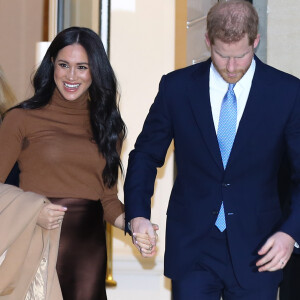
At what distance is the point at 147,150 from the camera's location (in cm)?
400

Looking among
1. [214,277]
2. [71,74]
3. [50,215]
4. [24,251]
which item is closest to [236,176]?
[214,277]

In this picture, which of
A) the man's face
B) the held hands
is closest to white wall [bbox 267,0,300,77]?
the man's face

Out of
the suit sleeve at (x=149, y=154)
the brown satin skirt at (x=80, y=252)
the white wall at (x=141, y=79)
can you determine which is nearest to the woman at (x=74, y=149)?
the brown satin skirt at (x=80, y=252)

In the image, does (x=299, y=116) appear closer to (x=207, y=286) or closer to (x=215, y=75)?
(x=215, y=75)

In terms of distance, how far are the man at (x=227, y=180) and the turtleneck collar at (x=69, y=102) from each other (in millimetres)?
843

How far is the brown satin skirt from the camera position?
444 cm

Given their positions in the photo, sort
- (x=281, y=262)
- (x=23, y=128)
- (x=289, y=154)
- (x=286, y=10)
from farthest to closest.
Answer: (x=286, y=10)
(x=23, y=128)
(x=289, y=154)
(x=281, y=262)

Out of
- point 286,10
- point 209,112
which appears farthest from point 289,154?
point 286,10

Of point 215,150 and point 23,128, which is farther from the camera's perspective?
point 23,128

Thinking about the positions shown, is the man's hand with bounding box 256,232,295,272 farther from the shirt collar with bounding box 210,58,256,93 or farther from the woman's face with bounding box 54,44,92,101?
the woman's face with bounding box 54,44,92,101

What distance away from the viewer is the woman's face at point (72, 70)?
4.59m

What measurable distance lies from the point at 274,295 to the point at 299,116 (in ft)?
2.42

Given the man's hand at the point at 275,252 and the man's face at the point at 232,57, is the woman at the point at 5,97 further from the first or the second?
the man's hand at the point at 275,252

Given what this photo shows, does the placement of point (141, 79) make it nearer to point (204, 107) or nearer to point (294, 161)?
point (204, 107)
